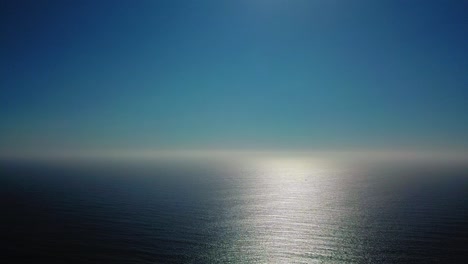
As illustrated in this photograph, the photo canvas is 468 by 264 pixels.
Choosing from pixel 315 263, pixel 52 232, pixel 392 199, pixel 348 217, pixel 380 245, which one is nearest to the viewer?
pixel 315 263

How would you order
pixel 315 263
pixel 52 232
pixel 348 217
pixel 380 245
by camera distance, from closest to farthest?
pixel 315 263, pixel 380 245, pixel 52 232, pixel 348 217

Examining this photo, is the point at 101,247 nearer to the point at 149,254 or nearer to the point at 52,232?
the point at 149,254

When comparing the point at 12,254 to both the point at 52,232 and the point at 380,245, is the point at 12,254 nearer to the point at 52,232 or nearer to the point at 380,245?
the point at 52,232

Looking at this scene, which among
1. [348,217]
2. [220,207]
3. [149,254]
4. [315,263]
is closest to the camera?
[315,263]

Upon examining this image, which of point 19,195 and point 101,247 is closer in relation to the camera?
point 101,247

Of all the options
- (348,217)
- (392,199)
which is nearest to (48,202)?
(348,217)

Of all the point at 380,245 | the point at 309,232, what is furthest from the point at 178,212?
the point at 380,245

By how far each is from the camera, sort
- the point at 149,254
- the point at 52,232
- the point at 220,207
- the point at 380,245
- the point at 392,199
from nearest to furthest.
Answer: the point at 149,254 → the point at 380,245 → the point at 52,232 → the point at 220,207 → the point at 392,199

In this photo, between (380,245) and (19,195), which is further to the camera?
(19,195)
